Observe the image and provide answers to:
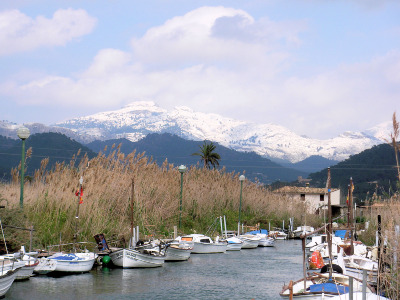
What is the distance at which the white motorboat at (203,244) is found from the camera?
48822 millimetres

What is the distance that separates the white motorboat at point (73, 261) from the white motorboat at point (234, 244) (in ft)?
77.1

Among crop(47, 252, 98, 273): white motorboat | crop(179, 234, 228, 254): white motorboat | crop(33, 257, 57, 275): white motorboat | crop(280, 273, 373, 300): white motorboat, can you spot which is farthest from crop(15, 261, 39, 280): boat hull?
crop(179, 234, 228, 254): white motorboat

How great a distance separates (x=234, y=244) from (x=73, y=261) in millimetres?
25803

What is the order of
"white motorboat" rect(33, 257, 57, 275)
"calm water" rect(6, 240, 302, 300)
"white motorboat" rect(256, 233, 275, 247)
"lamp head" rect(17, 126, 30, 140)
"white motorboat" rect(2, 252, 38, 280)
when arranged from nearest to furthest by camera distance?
"white motorboat" rect(2, 252, 38, 280), "calm water" rect(6, 240, 302, 300), "white motorboat" rect(33, 257, 57, 275), "lamp head" rect(17, 126, 30, 140), "white motorboat" rect(256, 233, 275, 247)

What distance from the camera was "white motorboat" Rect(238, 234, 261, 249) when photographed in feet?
198

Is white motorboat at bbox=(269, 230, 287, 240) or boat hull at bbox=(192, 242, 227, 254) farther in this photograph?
white motorboat at bbox=(269, 230, 287, 240)

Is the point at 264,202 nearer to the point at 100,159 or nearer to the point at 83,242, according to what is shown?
the point at 100,159

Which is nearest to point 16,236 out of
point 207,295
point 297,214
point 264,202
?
point 207,295

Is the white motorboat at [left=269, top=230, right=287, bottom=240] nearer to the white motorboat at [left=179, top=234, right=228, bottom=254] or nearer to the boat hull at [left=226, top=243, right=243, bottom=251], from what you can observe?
the boat hull at [left=226, top=243, right=243, bottom=251]

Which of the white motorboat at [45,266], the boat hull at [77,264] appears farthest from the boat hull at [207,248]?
the white motorboat at [45,266]

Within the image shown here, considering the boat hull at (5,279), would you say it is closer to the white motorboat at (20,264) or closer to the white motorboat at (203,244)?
the white motorboat at (20,264)

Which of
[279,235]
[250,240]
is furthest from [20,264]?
[279,235]

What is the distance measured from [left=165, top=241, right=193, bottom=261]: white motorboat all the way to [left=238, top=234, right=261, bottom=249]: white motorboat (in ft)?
55.1

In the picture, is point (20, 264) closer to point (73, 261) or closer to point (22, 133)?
point (73, 261)
